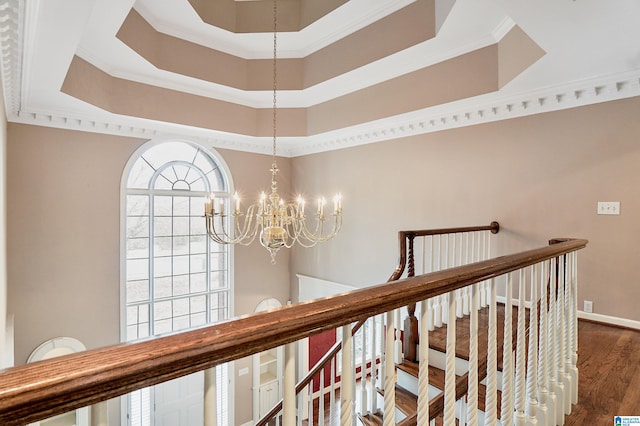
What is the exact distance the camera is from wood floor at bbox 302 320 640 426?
1.67m

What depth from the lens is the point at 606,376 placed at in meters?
2.06

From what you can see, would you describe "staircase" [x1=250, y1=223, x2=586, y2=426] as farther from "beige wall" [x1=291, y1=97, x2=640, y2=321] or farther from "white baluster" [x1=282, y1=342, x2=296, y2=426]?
"beige wall" [x1=291, y1=97, x2=640, y2=321]

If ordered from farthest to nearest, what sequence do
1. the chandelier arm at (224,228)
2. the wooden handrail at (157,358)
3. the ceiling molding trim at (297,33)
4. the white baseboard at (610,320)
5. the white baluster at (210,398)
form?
1. the ceiling molding trim at (297,33)
2. the white baseboard at (610,320)
3. the chandelier arm at (224,228)
4. the white baluster at (210,398)
5. the wooden handrail at (157,358)

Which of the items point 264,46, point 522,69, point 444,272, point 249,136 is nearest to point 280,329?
point 444,272

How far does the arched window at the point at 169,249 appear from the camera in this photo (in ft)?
15.8

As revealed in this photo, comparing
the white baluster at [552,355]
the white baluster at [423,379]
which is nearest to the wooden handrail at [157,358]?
the white baluster at [423,379]

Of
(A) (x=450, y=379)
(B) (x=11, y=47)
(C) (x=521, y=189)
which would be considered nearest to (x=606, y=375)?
(A) (x=450, y=379)

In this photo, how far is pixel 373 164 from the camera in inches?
198

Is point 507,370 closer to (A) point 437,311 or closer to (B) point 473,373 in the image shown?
(B) point 473,373

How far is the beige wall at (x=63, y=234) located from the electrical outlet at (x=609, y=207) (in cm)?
564

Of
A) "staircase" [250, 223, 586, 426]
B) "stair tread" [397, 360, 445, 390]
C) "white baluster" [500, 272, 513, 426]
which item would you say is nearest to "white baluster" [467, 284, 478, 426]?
"staircase" [250, 223, 586, 426]

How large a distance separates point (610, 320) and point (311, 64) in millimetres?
4372

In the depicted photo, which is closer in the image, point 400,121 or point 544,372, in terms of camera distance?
point 544,372

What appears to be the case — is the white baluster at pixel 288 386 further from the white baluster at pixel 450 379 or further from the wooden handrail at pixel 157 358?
the white baluster at pixel 450 379
